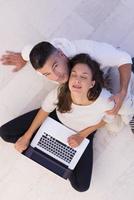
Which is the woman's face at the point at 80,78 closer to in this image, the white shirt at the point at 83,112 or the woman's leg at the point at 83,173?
the white shirt at the point at 83,112

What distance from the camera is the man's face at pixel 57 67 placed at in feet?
4.02

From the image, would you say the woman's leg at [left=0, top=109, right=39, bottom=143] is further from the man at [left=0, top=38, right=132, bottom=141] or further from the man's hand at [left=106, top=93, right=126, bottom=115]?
the man's hand at [left=106, top=93, right=126, bottom=115]

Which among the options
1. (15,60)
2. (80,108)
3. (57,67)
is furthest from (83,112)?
(15,60)

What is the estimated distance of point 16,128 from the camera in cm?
151

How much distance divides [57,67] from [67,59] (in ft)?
0.20

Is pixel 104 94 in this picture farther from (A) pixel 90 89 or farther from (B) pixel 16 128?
(B) pixel 16 128

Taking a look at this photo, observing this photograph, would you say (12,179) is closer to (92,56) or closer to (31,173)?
(31,173)

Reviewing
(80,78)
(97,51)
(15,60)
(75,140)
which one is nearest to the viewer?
(80,78)

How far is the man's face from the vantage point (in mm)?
1226

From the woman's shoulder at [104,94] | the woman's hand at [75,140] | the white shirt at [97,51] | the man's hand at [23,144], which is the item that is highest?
the white shirt at [97,51]

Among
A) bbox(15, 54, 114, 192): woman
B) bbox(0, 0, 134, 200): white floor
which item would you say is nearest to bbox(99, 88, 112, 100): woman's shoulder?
bbox(15, 54, 114, 192): woman

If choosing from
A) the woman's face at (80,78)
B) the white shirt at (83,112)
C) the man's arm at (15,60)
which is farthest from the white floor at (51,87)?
the woman's face at (80,78)

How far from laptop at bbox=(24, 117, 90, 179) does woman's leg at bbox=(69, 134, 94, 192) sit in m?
0.02

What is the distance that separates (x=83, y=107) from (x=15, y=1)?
572 millimetres
